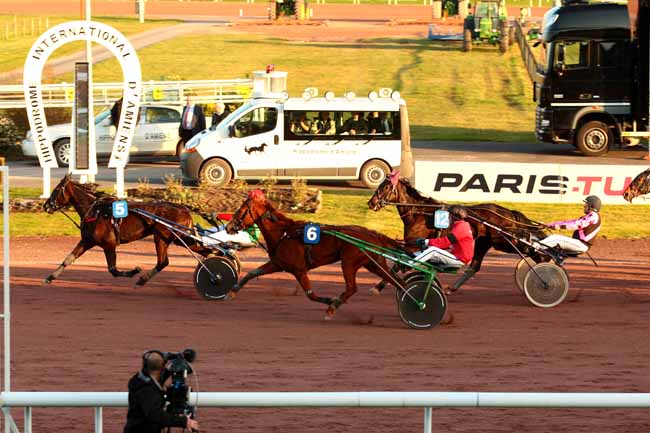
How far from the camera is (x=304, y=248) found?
1324 cm

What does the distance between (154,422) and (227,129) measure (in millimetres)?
17854

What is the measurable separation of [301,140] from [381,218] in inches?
143

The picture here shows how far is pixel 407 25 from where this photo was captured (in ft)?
212

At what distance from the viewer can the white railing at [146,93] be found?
3266 centimetres

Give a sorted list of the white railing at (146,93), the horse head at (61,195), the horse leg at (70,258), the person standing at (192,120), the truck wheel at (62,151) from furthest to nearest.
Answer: the white railing at (146,93)
the truck wheel at (62,151)
the person standing at (192,120)
the horse head at (61,195)
the horse leg at (70,258)

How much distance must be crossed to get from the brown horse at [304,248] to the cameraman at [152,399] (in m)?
6.08

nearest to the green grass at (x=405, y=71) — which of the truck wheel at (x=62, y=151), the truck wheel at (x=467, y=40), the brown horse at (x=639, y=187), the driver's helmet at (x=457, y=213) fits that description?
the truck wheel at (x=467, y=40)

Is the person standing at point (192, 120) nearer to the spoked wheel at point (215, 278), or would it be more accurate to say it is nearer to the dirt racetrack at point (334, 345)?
the dirt racetrack at point (334, 345)

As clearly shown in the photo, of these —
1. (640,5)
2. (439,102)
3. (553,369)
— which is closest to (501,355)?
(553,369)

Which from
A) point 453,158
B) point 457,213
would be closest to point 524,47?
point 453,158

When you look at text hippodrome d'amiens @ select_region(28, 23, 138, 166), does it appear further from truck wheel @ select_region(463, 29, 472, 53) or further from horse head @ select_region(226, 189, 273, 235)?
truck wheel @ select_region(463, 29, 472, 53)

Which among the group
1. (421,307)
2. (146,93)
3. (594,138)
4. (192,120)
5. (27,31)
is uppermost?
(27,31)

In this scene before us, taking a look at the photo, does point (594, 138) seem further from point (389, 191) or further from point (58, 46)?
point (389, 191)

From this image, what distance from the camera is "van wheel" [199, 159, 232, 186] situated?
24.5 m
